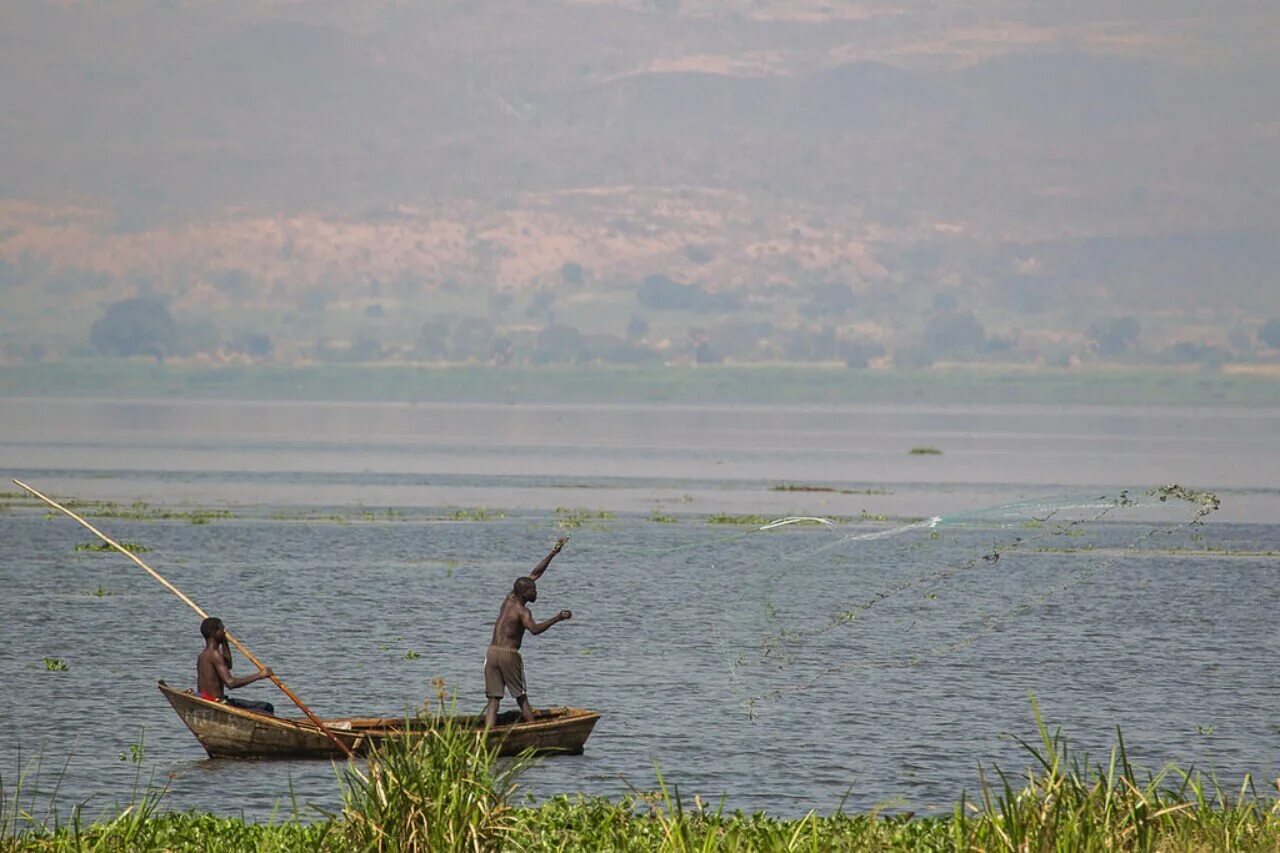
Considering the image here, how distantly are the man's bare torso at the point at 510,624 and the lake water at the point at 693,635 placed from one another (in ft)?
6.48

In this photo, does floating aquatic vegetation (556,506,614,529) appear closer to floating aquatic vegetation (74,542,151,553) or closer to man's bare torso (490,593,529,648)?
floating aquatic vegetation (74,542,151,553)

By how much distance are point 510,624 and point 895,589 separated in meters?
20.2

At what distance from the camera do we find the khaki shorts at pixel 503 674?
26.4 meters

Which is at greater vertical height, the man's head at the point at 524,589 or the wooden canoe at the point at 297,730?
the man's head at the point at 524,589

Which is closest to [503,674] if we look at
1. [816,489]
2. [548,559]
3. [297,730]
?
[548,559]

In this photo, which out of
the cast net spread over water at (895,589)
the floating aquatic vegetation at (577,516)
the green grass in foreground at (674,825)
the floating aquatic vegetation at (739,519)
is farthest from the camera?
the floating aquatic vegetation at (577,516)

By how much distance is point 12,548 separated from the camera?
201ft

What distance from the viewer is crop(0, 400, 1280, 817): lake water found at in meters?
26.6

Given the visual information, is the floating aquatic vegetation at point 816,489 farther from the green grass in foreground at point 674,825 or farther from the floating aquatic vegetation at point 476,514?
the green grass in foreground at point 674,825

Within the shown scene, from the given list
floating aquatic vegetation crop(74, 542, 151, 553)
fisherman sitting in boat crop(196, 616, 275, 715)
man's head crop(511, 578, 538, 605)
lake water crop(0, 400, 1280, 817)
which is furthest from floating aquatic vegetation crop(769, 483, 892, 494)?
fisherman sitting in boat crop(196, 616, 275, 715)

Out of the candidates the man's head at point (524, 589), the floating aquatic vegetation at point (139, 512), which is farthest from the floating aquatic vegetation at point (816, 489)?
the man's head at point (524, 589)

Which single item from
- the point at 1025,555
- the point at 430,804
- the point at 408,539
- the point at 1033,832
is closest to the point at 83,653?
the point at 430,804

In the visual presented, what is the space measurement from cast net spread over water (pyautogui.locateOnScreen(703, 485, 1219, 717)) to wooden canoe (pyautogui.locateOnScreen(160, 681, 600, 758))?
461 cm

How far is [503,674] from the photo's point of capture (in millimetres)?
26484
